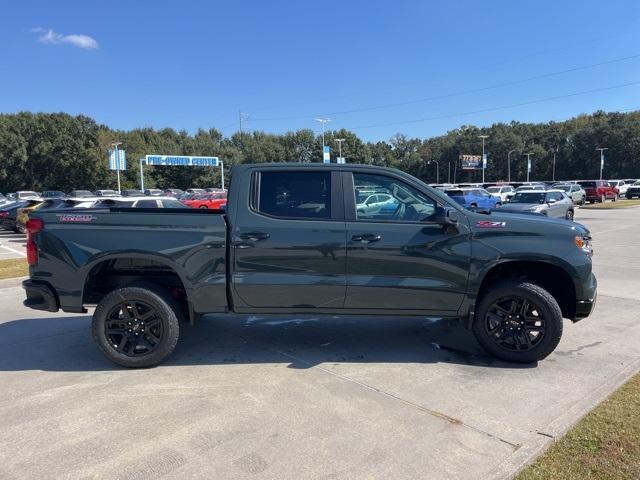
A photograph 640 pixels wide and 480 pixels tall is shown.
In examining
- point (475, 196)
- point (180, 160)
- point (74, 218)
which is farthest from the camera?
point (180, 160)

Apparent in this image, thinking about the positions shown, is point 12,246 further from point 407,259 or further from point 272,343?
point 407,259


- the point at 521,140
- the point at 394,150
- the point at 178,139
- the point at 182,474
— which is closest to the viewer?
the point at 182,474

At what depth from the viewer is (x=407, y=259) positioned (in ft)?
14.7

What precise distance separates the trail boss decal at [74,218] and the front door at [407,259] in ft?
7.79

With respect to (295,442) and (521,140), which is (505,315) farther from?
(521,140)

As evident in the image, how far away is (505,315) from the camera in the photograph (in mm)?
4672

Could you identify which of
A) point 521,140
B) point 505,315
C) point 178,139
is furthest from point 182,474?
point 521,140

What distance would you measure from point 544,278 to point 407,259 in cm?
152

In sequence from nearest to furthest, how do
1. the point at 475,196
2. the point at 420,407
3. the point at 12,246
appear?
the point at 420,407 → the point at 12,246 → the point at 475,196

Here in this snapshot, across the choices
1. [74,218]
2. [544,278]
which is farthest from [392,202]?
[74,218]

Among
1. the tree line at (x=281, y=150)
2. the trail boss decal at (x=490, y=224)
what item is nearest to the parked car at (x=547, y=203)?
the trail boss decal at (x=490, y=224)

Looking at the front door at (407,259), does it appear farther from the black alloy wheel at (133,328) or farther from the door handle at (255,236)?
the black alloy wheel at (133,328)

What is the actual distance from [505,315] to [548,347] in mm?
471

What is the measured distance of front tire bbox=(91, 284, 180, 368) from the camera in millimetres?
4570
